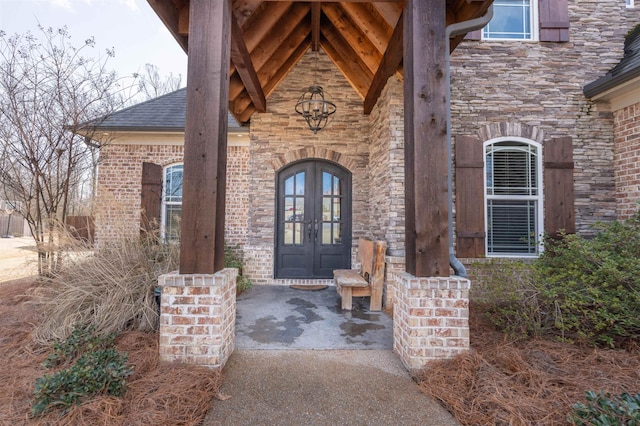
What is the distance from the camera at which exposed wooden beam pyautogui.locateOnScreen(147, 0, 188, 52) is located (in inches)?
102

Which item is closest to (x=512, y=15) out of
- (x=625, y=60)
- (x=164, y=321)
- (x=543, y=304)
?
(x=625, y=60)

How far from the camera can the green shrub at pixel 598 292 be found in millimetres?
2438

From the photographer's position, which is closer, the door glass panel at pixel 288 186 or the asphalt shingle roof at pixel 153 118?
the door glass panel at pixel 288 186

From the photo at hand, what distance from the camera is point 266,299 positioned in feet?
14.0

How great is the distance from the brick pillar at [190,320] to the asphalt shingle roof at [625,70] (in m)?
5.47

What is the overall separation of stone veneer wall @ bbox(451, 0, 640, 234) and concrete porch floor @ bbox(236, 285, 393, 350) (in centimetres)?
307

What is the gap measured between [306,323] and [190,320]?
145 cm

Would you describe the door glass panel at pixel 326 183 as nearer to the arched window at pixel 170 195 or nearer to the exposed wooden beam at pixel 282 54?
the exposed wooden beam at pixel 282 54

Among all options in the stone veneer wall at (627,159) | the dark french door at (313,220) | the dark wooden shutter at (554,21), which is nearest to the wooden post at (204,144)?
the dark french door at (313,220)

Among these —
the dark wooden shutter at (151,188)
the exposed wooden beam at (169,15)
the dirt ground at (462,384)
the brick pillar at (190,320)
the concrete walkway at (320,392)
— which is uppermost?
the exposed wooden beam at (169,15)

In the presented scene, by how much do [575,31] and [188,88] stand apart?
575 centimetres

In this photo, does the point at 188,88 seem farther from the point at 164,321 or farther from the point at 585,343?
the point at 585,343

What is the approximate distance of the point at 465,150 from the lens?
428 centimetres

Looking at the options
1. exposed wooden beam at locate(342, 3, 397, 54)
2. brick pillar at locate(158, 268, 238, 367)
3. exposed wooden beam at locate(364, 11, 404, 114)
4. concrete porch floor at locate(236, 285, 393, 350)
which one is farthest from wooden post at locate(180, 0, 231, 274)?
exposed wooden beam at locate(342, 3, 397, 54)
